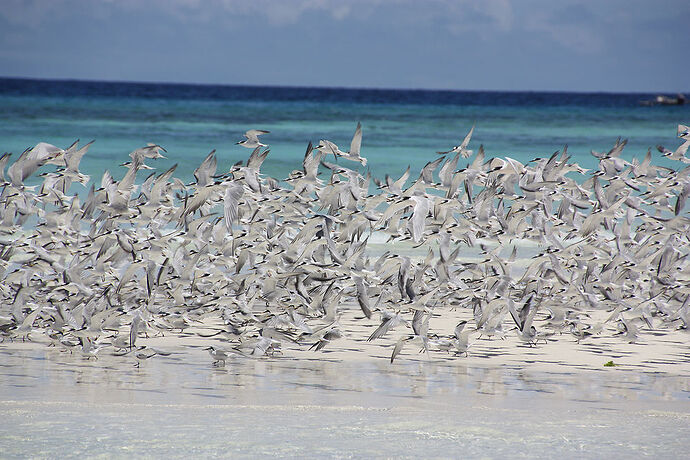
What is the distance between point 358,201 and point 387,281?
83 cm

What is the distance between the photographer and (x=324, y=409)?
5.57 meters

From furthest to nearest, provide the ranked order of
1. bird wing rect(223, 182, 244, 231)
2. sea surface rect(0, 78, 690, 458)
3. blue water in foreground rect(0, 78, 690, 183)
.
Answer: blue water in foreground rect(0, 78, 690, 183)
bird wing rect(223, 182, 244, 231)
sea surface rect(0, 78, 690, 458)

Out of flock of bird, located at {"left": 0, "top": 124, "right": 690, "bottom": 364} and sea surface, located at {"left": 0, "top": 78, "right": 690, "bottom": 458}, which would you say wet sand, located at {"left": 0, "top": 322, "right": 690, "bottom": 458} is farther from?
flock of bird, located at {"left": 0, "top": 124, "right": 690, "bottom": 364}

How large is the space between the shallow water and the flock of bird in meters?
0.37

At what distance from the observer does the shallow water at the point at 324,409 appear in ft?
16.3

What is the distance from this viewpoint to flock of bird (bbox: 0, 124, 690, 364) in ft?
23.6

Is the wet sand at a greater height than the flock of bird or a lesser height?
lesser

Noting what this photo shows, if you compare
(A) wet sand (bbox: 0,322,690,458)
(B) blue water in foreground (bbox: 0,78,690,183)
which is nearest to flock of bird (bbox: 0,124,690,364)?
(A) wet sand (bbox: 0,322,690,458)

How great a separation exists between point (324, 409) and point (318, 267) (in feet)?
6.25

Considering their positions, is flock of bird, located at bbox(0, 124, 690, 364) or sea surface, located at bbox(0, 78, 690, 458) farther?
flock of bird, located at bbox(0, 124, 690, 364)

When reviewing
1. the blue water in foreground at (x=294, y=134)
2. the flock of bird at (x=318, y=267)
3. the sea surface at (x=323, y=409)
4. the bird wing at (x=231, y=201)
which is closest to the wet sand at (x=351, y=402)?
the sea surface at (x=323, y=409)

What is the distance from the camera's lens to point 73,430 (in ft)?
16.8

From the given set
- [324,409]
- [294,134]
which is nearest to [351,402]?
[324,409]

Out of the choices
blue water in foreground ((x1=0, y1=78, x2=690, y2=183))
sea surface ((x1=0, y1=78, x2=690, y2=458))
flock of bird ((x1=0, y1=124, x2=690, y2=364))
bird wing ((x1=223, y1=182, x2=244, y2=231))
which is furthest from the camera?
blue water in foreground ((x1=0, y1=78, x2=690, y2=183))
